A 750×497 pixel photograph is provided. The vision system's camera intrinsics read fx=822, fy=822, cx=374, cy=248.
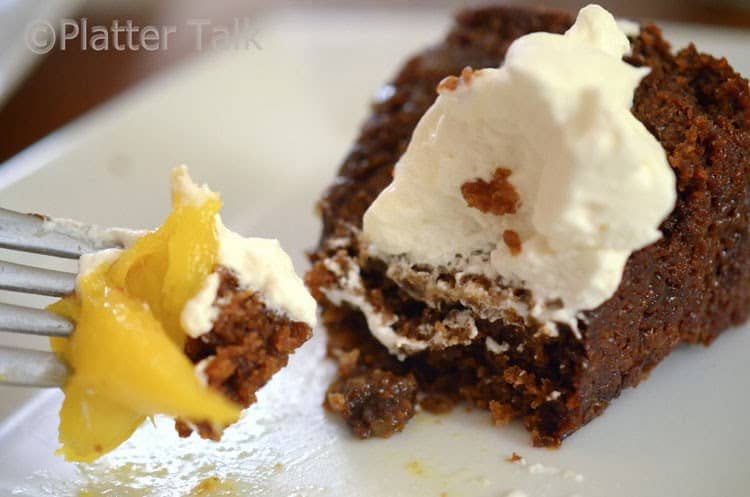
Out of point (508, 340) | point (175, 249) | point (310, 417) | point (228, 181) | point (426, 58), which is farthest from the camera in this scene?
point (228, 181)

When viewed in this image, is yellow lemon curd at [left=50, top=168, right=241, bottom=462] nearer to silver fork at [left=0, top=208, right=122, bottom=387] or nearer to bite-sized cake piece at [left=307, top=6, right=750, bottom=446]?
silver fork at [left=0, top=208, right=122, bottom=387]

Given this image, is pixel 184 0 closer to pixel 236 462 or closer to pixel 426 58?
pixel 426 58

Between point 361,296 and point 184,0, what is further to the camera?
point 184,0

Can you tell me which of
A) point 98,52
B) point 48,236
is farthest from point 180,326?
point 98,52

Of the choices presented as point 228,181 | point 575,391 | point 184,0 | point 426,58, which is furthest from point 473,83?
point 184,0

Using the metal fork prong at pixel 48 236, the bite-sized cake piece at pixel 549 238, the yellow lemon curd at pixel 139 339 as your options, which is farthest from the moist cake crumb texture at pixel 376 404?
the metal fork prong at pixel 48 236

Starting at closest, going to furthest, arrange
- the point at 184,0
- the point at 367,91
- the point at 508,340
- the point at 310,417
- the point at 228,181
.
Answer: the point at 508,340, the point at 310,417, the point at 228,181, the point at 367,91, the point at 184,0

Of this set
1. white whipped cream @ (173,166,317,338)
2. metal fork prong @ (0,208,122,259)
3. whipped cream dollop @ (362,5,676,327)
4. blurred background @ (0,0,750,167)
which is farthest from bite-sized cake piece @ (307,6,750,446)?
blurred background @ (0,0,750,167)

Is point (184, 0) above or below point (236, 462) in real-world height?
above
